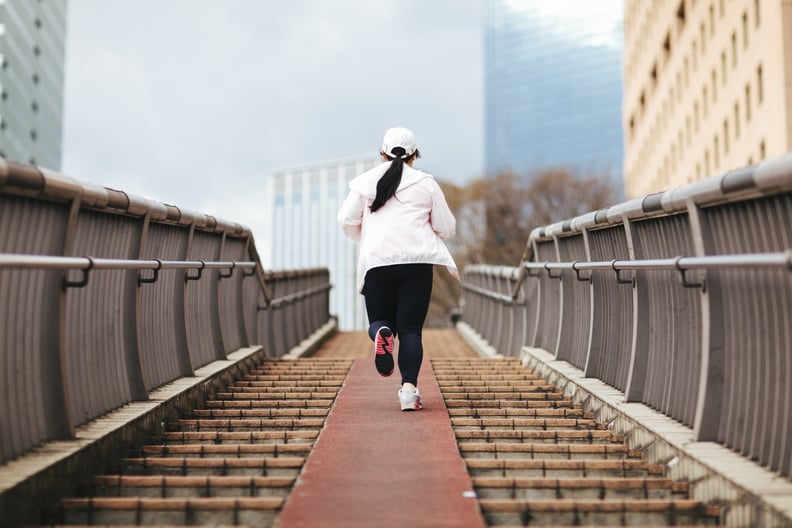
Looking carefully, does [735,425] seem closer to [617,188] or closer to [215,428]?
[215,428]

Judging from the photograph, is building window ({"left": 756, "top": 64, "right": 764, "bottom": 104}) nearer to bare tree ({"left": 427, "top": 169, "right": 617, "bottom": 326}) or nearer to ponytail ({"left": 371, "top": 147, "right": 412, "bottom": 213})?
bare tree ({"left": 427, "top": 169, "right": 617, "bottom": 326})

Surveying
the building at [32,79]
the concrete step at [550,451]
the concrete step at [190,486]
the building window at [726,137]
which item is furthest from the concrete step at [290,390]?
the building at [32,79]

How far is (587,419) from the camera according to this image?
607 centimetres

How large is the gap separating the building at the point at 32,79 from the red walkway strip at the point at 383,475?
70710 mm

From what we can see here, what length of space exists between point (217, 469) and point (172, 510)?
2.34 ft

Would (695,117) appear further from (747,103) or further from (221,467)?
(221,467)

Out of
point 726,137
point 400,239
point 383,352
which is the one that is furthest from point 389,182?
point 726,137

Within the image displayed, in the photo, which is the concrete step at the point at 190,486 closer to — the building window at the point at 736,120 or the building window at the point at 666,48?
the building window at the point at 736,120

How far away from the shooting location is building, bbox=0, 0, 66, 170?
73.3m

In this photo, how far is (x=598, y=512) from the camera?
4000 millimetres

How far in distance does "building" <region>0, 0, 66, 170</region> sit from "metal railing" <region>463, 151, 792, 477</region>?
70455mm

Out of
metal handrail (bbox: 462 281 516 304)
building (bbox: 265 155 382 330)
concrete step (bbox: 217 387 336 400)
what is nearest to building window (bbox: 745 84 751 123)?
metal handrail (bbox: 462 281 516 304)

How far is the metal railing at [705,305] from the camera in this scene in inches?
153

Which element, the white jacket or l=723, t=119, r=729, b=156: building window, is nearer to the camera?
the white jacket
